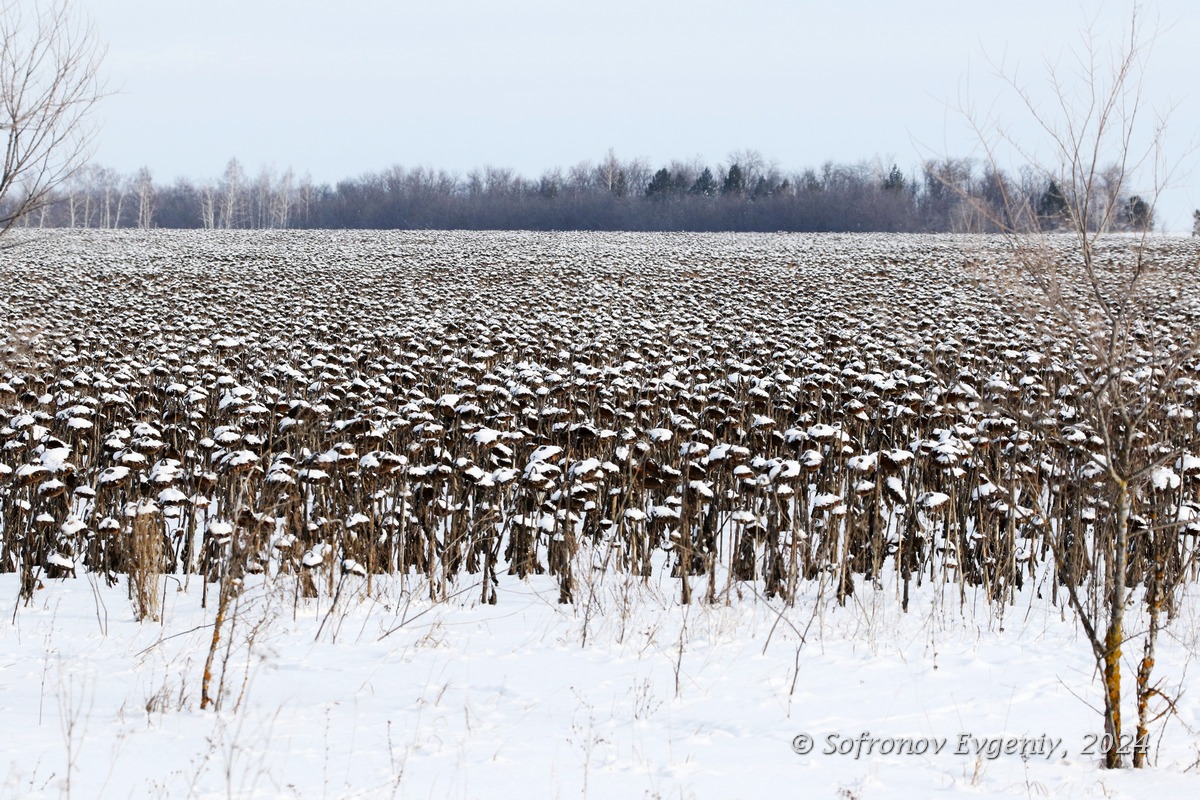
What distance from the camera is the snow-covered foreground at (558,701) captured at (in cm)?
379

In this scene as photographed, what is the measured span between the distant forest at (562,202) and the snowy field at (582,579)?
58139 millimetres

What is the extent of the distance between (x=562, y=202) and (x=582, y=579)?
80.8 meters

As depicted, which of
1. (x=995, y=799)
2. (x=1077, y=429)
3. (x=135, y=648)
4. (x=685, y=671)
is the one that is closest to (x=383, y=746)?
(x=685, y=671)

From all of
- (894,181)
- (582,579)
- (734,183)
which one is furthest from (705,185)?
(582,579)

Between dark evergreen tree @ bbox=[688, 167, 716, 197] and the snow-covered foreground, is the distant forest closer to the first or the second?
dark evergreen tree @ bbox=[688, 167, 716, 197]

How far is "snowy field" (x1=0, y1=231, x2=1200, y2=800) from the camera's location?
4.04 meters

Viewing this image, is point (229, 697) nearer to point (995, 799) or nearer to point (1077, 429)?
point (995, 799)

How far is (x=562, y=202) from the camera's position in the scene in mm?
85188

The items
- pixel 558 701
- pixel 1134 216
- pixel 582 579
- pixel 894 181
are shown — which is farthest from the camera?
pixel 894 181

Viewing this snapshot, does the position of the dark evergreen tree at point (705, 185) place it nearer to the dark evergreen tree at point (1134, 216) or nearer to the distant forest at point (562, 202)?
the distant forest at point (562, 202)

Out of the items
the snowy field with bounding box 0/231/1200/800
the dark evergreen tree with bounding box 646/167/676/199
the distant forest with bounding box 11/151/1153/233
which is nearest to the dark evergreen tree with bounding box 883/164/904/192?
the distant forest with bounding box 11/151/1153/233

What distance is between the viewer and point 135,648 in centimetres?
540

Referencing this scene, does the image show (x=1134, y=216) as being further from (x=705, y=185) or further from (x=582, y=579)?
(x=705, y=185)

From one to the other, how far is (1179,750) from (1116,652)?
697 millimetres
